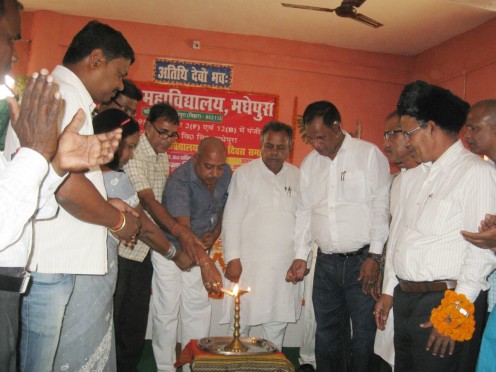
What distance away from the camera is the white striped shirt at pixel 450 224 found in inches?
90.5

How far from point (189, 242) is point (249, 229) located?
59 cm

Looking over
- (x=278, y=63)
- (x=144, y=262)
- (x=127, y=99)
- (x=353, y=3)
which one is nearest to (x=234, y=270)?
(x=144, y=262)

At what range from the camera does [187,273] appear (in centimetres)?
392

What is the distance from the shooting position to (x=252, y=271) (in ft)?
13.1

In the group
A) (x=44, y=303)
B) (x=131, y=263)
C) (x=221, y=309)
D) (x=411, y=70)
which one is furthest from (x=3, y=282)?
(x=411, y=70)

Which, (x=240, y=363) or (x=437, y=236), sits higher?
(x=437, y=236)

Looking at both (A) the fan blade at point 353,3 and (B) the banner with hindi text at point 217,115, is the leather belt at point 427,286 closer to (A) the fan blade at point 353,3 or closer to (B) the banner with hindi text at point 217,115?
(A) the fan blade at point 353,3

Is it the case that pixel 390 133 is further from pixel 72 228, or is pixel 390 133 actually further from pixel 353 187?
pixel 72 228

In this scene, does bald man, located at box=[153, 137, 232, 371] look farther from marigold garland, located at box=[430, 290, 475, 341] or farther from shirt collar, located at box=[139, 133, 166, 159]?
marigold garland, located at box=[430, 290, 475, 341]

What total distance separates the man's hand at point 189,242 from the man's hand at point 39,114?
2.43 m

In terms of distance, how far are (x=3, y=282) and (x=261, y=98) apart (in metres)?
6.58

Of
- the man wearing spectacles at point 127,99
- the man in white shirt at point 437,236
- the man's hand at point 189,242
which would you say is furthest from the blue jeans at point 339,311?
the man wearing spectacles at point 127,99

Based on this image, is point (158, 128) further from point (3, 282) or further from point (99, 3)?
point (99, 3)

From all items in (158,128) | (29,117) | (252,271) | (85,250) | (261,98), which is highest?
(261,98)
